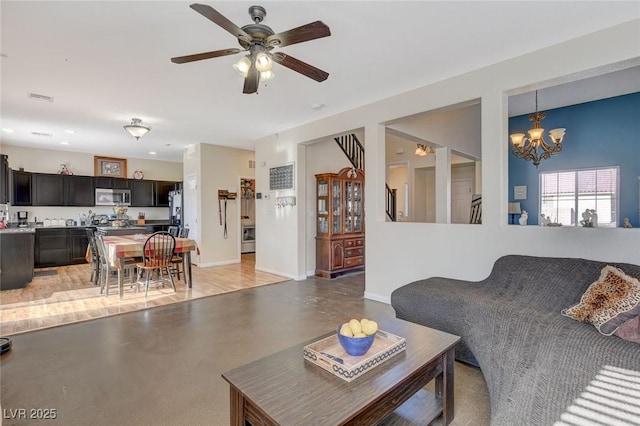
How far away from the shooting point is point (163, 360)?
8.81ft

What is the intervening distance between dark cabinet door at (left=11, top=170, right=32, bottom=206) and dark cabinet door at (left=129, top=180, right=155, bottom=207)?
2.03 meters

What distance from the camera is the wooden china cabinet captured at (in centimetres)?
583

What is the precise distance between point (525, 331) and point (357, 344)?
1.23 meters

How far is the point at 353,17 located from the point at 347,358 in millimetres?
2462

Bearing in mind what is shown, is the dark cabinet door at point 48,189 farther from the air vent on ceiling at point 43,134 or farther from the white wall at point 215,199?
the white wall at point 215,199

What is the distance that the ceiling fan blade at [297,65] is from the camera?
247cm

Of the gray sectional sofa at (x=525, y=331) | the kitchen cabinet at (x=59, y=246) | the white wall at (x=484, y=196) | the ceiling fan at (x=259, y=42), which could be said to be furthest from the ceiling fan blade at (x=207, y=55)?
the kitchen cabinet at (x=59, y=246)

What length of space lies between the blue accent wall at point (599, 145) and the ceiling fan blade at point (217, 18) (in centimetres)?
618

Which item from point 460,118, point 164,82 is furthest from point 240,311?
point 460,118

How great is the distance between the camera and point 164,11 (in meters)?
2.36

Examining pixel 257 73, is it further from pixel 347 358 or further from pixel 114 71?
pixel 347 358

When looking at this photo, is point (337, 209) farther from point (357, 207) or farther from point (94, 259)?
point (94, 259)

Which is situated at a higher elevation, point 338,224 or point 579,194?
point 579,194

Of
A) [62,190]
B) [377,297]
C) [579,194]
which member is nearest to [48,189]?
[62,190]
